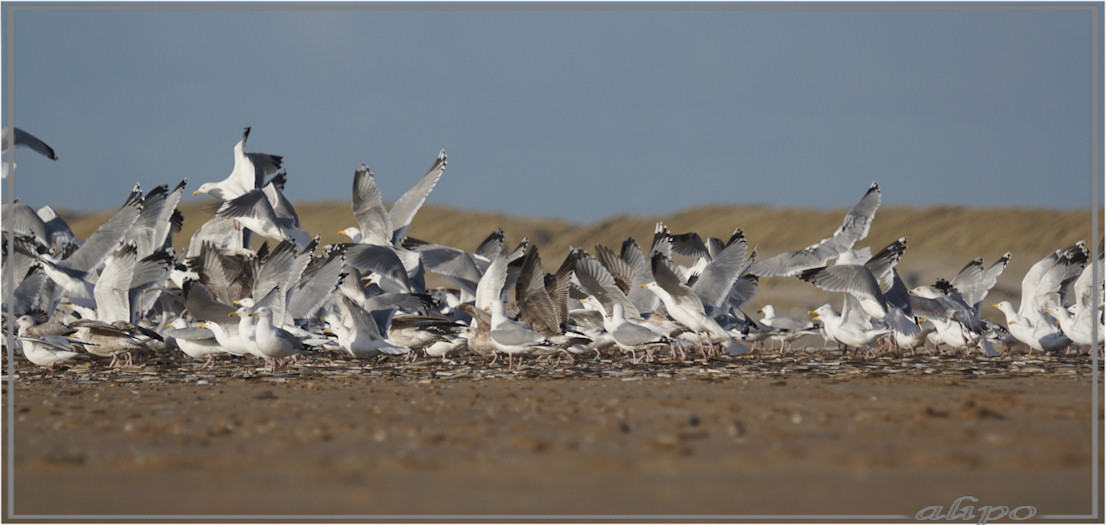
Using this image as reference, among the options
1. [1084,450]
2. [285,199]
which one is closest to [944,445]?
[1084,450]

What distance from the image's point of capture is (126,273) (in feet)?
40.7

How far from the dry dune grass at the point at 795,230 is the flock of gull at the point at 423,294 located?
21.1 feet

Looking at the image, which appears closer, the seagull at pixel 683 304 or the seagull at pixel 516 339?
the seagull at pixel 516 339

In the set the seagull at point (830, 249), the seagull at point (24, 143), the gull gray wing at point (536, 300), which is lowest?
the gull gray wing at point (536, 300)

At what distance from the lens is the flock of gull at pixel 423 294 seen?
1087 centimetres

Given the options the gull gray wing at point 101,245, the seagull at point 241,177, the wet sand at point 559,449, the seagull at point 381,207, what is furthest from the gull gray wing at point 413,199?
the wet sand at point 559,449

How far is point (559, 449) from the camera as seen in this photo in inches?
174

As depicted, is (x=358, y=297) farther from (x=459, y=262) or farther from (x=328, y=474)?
(x=328, y=474)

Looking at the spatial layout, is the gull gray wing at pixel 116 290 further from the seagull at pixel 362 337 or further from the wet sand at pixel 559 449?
the wet sand at pixel 559 449

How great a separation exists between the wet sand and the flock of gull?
254 cm

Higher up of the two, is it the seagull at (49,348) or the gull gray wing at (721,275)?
the gull gray wing at (721,275)

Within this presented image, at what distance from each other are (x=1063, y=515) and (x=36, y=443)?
12.7ft

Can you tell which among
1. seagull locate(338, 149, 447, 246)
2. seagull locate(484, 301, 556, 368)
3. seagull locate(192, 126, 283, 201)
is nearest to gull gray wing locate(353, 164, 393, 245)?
seagull locate(338, 149, 447, 246)

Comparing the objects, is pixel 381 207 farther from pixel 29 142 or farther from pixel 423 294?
pixel 29 142
